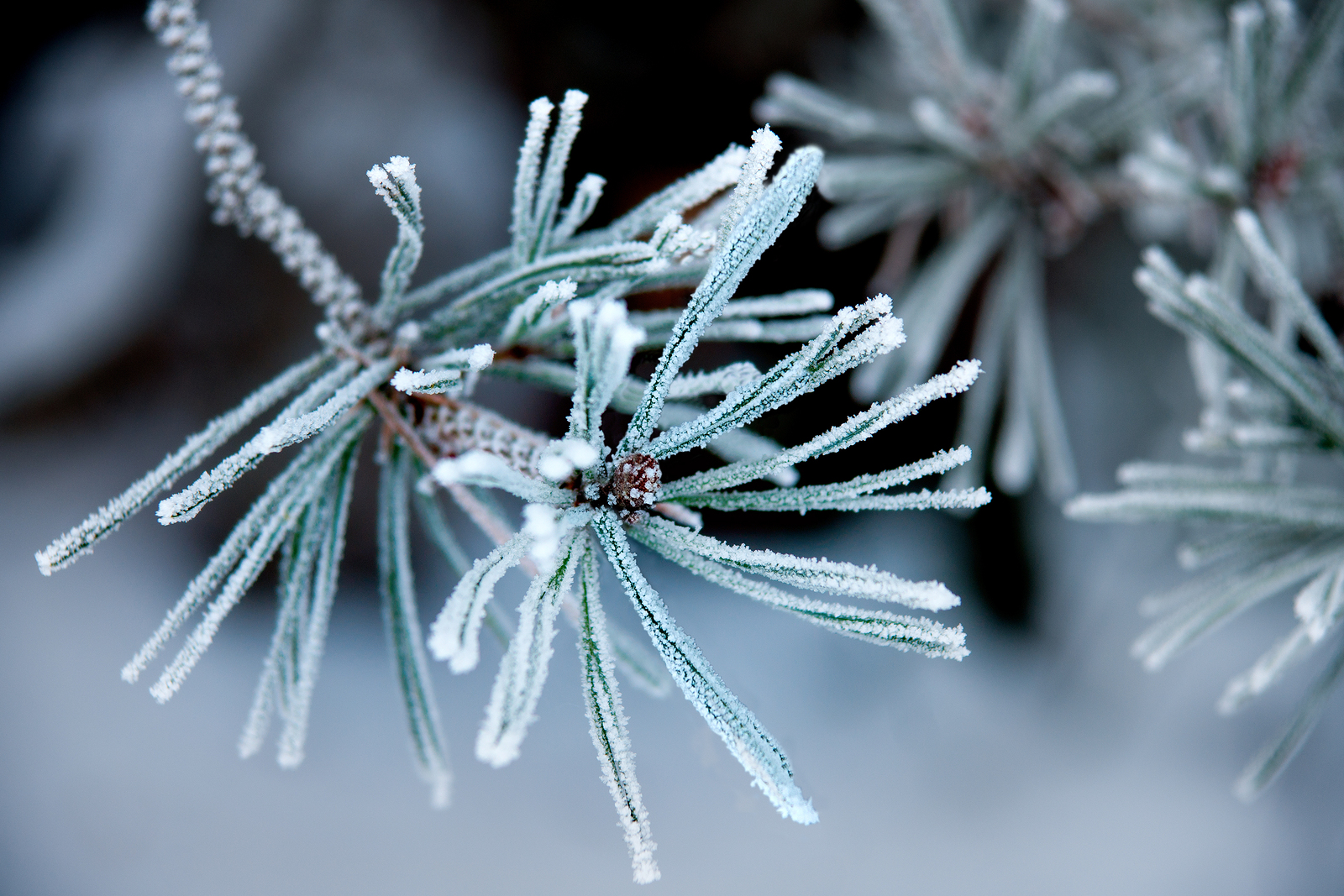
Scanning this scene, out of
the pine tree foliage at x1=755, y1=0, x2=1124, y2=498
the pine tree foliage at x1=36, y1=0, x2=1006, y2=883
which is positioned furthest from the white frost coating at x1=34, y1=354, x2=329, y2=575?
the pine tree foliage at x1=755, y1=0, x2=1124, y2=498

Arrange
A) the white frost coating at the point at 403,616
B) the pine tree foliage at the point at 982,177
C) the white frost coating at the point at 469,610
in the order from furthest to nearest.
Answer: the pine tree foliage at the point at 982,177 → the white frost coating at the point at 403,616 → the white frost coating at the point at 469,610

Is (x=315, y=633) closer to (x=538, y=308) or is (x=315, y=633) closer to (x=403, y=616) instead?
(x=403, y=616)

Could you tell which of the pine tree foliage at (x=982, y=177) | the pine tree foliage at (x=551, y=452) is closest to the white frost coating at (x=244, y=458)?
the pine tree foliage at (x=551, y=452)

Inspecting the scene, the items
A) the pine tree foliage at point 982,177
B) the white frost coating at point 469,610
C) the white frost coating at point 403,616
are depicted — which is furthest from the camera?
the pine tree foliage at point 982,177

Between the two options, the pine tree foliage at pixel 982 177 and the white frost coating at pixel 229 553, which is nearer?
the white frost coating at pixel 229 553

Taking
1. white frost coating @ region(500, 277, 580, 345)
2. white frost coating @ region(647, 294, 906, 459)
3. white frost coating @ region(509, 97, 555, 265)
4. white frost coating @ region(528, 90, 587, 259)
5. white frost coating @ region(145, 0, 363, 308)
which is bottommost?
white frost coating @ region(647, 294, 906, 459)

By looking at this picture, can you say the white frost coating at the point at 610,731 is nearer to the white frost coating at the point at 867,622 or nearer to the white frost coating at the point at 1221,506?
the white frost coating at the point at 867,622

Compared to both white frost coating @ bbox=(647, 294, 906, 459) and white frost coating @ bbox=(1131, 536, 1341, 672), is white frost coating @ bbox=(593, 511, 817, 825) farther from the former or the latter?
white frost coating @ bbox=(1131, 536, 1341, 672)
